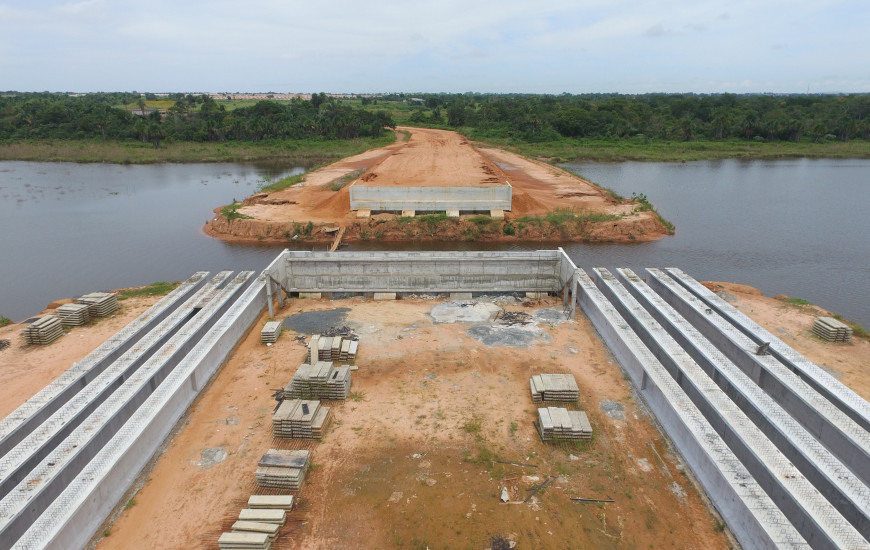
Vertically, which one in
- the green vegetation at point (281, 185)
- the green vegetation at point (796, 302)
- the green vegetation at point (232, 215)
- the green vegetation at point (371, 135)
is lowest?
the green vegetation at point (796, 302)

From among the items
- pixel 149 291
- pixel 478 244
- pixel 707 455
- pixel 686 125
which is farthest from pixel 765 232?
pixel 686 125

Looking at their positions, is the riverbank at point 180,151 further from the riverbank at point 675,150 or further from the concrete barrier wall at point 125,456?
the concrete barrier wall at point 125,456

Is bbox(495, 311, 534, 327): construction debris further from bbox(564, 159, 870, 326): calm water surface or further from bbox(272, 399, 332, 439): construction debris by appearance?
bbox(564, 159, 870, 326): calm water surface

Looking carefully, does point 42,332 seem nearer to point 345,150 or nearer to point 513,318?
point 513,318

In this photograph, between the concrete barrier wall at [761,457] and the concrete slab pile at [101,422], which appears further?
the concrete slab pile at [101,422]

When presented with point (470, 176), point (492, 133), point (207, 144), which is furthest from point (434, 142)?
point (207, 144)

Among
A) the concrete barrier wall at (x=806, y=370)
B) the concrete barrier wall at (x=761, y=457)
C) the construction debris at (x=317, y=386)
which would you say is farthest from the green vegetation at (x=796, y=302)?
the construction debris at (x=317, y=386)

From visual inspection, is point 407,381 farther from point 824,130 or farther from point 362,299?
point 824,130

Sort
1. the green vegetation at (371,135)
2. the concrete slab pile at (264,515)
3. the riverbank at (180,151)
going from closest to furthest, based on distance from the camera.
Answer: the concrete slab pile at (264,515), the riverbank at (180,151), the green vegetation at (371,135)
